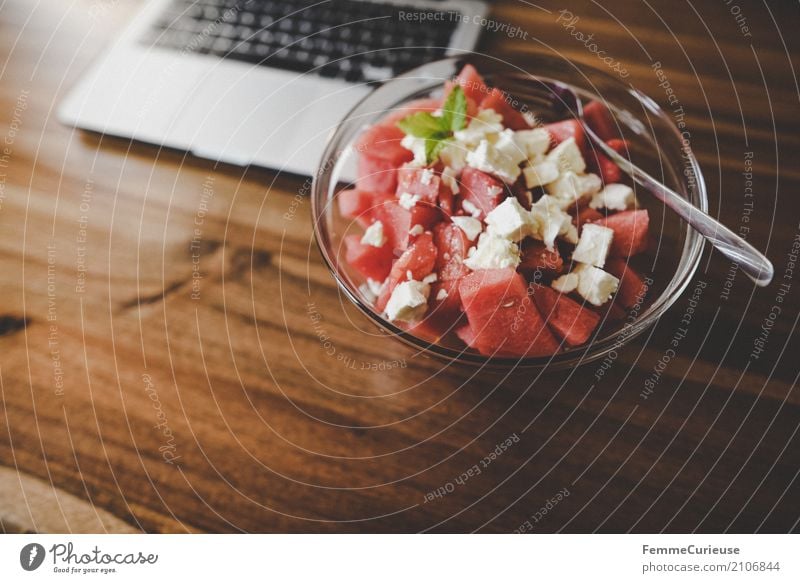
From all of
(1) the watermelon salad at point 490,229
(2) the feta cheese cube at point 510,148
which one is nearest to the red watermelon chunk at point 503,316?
(1) the watermelon salad at point 490,229

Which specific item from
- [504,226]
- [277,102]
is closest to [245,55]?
[277,102]

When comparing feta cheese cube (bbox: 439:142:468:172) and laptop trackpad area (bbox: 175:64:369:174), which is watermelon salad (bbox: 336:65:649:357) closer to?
feta cheese cube (bbox: 439:142:468:172)

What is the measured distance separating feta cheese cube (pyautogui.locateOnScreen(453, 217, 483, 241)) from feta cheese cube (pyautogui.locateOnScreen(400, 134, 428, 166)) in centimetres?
6

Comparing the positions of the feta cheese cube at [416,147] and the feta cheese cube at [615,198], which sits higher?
the feta cheese cube at [615,198]

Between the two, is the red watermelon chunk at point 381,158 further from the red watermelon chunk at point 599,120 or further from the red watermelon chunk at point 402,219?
the red watermelon chunk at point 599,120

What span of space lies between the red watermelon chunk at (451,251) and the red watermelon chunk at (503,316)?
0.06 feet

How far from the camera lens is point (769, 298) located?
0.49 metres

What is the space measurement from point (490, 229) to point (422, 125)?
4.1 inches

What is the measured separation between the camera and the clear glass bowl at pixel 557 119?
0.42m

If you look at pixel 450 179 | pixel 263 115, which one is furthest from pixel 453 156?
pixel 263 115

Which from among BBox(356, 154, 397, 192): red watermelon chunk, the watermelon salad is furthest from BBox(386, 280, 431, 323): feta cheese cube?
BBox(356, 154, 397, 192): red watermelon chunk

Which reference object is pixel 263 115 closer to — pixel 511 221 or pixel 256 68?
pixel 256 68

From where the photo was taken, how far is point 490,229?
44cm

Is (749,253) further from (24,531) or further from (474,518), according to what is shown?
(24,531)
